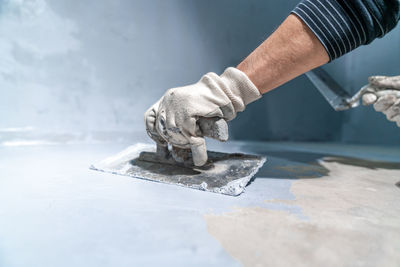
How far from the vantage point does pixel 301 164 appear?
1355 millimetres

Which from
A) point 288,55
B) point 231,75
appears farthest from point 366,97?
point 231,75

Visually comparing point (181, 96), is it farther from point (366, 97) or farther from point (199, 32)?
point (199, 32)

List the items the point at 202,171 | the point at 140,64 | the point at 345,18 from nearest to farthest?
the point at 345,18 < the point at 202,171 < the point at 140,64

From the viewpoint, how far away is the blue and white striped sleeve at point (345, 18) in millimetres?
814

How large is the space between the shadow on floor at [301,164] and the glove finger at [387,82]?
398 millimetres

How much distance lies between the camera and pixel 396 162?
4.70 ft

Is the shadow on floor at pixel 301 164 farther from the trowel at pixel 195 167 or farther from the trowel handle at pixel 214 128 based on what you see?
the trowel handle at pixel 214 128

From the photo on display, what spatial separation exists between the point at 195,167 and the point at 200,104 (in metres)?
0.30

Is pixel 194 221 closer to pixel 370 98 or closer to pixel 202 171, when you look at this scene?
pixel 202 171

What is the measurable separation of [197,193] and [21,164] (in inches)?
35.3

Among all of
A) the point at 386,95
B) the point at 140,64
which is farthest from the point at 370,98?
the point at 140,64

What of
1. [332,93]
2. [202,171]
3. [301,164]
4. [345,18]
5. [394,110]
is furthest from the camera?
[332,93]

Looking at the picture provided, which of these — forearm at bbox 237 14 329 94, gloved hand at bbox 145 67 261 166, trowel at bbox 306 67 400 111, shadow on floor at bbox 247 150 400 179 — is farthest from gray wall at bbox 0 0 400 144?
forearm at bbox 237 14 329 94

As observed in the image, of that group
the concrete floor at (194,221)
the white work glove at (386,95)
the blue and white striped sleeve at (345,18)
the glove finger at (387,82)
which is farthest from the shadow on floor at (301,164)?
the blue and white striped sleeve at (345,18)
